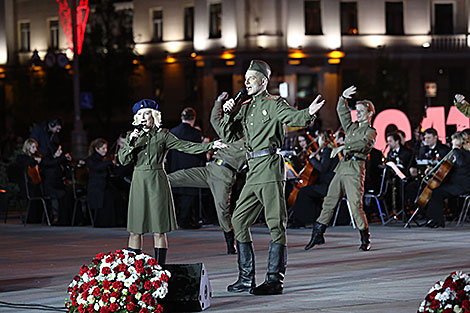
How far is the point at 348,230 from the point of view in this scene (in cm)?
1675

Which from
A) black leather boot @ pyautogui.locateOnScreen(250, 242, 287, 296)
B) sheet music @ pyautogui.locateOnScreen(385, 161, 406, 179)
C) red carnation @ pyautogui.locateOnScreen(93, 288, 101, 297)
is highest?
sheet music @ pyautogui.locateOnScreen(385, 161, 406, 179)

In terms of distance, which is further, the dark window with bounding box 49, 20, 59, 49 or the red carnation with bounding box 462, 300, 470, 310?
the dark window with bounding box 49, 20, 59, 49

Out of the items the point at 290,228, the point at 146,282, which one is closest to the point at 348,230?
the point at 290,228

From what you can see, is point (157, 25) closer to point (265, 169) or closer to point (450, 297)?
point (265, 169)

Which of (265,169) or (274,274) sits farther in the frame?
(265,169)

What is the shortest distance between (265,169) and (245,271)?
3.39 ft

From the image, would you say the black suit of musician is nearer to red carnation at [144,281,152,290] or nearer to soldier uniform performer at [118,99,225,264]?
soldier uniform performer at [118,99,225,264]

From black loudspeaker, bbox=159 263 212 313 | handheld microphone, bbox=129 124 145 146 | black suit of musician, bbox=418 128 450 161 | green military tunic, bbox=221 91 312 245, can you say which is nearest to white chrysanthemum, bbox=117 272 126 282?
black loudspeaker, bbox=159 263 212 313

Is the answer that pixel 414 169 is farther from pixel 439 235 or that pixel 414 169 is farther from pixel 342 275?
pixel 342 275

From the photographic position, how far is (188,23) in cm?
5400

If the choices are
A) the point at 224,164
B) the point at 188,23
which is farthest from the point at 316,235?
the point at 188,23

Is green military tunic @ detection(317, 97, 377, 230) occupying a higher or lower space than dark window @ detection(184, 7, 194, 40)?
lower

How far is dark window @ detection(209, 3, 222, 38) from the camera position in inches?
2045

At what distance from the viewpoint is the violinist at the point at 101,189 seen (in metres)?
18.1
